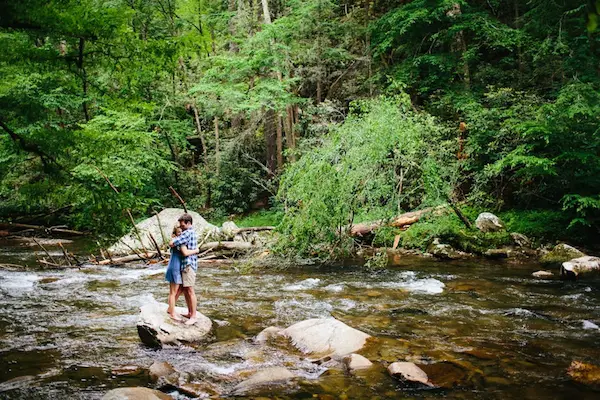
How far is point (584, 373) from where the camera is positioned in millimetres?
5090

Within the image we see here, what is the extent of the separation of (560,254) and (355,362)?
935cm

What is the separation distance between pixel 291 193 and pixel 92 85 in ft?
19.5

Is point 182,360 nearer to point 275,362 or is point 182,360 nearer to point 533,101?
point 275,362

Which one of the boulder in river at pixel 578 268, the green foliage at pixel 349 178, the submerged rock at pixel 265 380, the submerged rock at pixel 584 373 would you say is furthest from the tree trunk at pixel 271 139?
Answer: the submerged rock at pixel 584 373

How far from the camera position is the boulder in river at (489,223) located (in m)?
14.5

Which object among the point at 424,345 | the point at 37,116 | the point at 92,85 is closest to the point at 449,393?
the point at 424,345

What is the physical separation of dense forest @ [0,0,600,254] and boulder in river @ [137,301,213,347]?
134 cm

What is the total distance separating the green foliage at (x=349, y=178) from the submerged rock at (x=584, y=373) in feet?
21.5

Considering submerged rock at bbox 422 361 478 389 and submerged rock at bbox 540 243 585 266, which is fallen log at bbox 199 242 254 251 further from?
submerged rock at bbox 422 361 478 389

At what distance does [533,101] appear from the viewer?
48.9 feet

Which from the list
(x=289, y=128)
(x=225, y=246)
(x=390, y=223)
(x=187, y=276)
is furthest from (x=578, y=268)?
(x=289, y=128)

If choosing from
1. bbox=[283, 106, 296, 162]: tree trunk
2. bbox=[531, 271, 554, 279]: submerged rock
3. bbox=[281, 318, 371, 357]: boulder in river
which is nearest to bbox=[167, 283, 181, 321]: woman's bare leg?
bbox=[281, 318, 371, 357]: boulder in river

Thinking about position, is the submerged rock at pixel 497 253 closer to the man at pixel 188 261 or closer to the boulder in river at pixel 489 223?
the boulder in river at pixel 489 223

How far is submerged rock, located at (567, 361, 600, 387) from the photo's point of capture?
4.92 m
